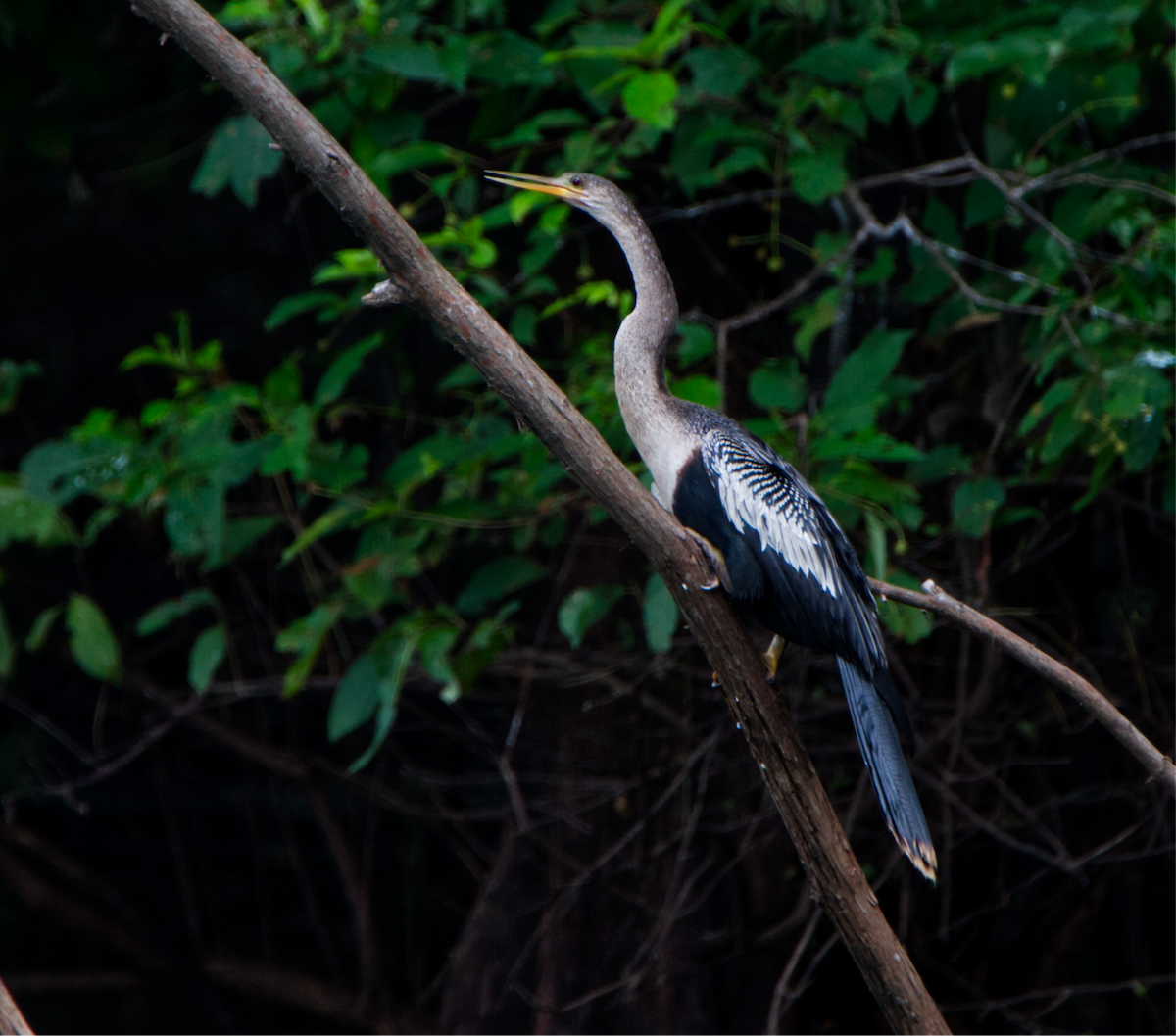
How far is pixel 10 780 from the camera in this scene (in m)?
3.46

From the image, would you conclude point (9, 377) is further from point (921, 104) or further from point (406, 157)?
point (921, 104)

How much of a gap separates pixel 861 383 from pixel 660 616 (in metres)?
0.52

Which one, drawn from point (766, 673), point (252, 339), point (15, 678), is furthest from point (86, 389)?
point (766, 673)

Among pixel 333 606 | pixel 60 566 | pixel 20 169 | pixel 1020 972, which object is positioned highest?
pixel 20 169

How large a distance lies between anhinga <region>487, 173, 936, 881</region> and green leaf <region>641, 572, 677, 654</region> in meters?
0.17

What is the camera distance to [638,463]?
2154mm

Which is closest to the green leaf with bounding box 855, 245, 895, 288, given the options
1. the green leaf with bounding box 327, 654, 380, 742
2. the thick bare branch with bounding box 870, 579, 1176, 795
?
the thick bare branch with bounding box 870, 579, 1176, 795

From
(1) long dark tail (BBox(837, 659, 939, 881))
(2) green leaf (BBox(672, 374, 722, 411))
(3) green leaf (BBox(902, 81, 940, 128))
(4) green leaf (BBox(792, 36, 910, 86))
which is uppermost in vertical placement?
(4) green leaf (BBox(792, 36, 910, 86))

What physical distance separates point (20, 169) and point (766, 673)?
3163 mm

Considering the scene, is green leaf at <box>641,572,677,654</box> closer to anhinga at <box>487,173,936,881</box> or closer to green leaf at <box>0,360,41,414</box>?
anhinga at <box>487,173,936,881</box>

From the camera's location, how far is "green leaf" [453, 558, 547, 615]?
2.28 m

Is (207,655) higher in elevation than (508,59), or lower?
lower

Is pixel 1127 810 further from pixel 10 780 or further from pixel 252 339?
pixel 10 780

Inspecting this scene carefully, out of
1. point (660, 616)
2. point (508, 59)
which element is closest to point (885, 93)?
point (508, 59)
